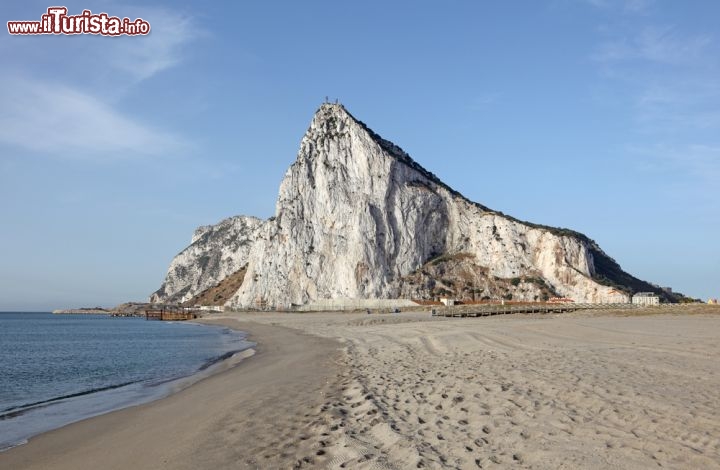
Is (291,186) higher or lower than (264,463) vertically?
higher

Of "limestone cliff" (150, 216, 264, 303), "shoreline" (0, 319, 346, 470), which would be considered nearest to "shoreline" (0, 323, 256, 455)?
"shoreline" (0, 319, 346, 470)

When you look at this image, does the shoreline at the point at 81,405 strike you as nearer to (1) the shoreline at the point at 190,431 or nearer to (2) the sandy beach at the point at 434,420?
(1) the shoreline at the point at 190,431

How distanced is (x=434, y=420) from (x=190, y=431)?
4.93 m

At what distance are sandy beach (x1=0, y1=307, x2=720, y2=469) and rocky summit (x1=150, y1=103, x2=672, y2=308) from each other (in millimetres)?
78927

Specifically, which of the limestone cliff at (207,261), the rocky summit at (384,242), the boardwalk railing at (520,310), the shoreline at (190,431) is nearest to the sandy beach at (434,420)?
the shoreline at (190,431)

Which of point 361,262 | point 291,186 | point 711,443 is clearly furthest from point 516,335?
point 291,186

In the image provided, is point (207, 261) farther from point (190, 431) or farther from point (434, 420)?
point (434, 420)

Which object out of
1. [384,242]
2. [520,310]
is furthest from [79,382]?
[384,242]

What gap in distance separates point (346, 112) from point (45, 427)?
102363mm

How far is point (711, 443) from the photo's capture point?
748cm

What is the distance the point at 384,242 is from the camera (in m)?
100

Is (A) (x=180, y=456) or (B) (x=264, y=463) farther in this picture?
(A) (x=180, y=456)

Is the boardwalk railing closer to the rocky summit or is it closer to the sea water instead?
the rocky summit

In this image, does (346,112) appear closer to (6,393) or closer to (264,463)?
(6,393)
